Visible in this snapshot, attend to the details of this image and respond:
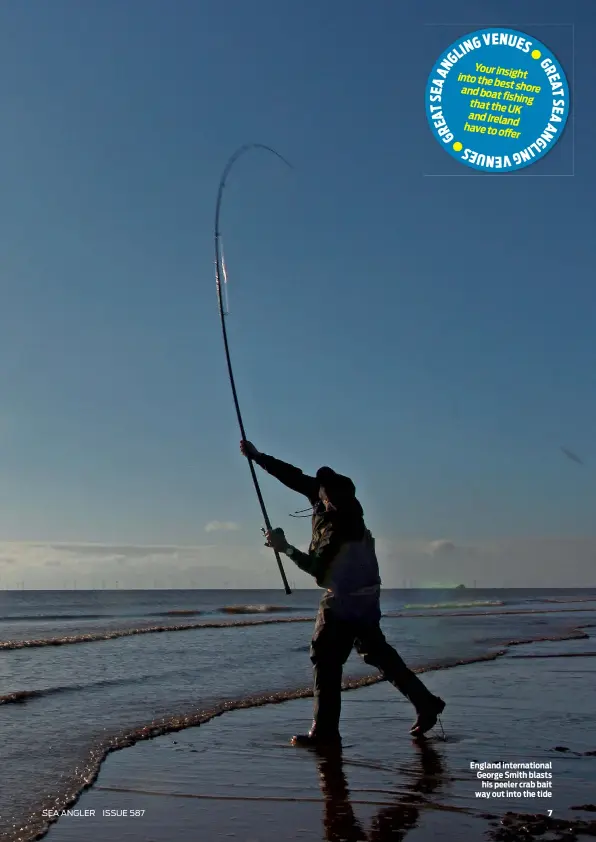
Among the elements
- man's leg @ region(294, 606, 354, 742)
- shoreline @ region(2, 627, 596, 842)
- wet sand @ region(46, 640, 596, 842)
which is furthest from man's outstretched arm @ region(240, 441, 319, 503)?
shoreline @ region(2, 627, 596, 842)

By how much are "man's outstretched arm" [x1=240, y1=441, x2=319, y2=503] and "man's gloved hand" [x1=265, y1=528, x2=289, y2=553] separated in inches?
17.2

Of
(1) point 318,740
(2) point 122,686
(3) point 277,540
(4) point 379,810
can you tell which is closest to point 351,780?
(4) point 379,810

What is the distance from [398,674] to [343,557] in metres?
1.01

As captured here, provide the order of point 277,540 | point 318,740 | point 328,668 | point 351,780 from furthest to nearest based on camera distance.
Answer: point 277,540 < point 328,668 < point 318,740 < point 351,780

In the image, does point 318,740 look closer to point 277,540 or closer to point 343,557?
point 343,557

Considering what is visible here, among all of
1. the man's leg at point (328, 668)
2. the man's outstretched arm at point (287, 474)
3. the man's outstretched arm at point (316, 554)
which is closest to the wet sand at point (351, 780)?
the man's leg at point (328, 668)

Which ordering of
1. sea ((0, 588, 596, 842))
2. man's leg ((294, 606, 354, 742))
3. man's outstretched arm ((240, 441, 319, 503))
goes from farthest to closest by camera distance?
man's outstretched arm ((240, 441, 319, 503)) → man's leg ((294, 606, 354, 742)) → sea ((0, 588, 596, 842))

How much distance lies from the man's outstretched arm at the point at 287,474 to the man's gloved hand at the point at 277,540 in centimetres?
44

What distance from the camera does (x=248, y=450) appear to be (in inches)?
275

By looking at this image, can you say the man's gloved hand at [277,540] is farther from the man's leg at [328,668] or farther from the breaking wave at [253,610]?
the breaking wave at [253,610]

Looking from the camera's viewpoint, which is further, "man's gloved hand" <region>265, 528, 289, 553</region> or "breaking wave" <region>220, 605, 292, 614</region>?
"breaking wave" <region>220, 605, 292, 614</region>

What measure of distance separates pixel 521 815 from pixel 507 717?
129 inches

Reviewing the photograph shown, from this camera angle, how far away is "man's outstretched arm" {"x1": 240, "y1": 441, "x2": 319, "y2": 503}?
6.81 meters

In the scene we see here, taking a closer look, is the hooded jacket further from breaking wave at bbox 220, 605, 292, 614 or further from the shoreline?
breaking wave at bbox 220, 605, 292, 614
